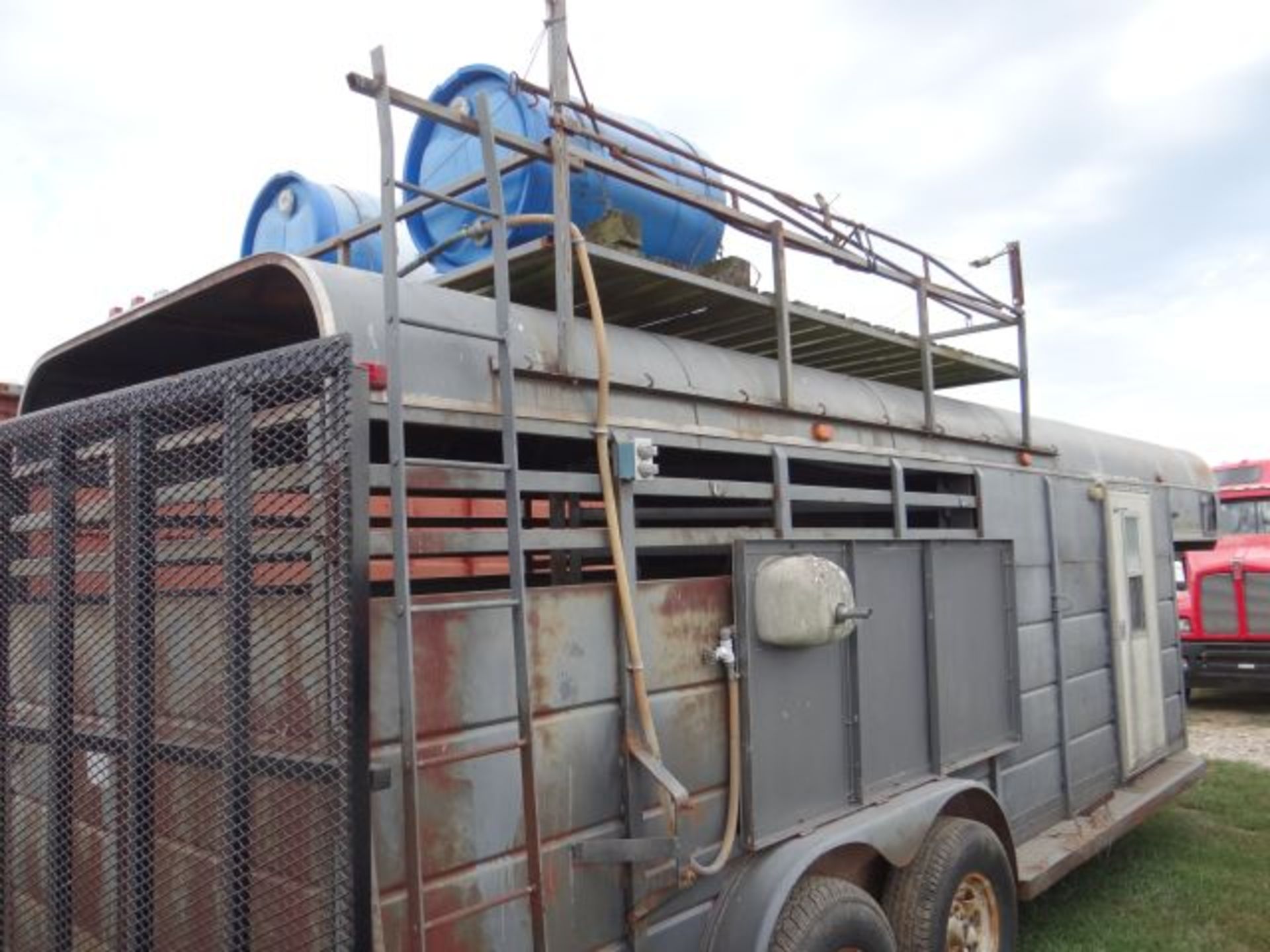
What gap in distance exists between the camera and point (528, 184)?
3.50m

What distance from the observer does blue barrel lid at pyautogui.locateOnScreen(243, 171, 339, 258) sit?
4305 mm

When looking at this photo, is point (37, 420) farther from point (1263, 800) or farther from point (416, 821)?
point (1263, 800)

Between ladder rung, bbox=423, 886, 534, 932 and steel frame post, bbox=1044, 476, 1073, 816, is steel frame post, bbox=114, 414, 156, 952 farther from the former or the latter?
steel frame post, bbox=1044, 476, 1073, 816

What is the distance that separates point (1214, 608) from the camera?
11961 mm

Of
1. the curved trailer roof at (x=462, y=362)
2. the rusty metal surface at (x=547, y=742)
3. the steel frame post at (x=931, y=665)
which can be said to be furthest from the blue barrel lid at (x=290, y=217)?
the steel frame post at (x=931, y=665)

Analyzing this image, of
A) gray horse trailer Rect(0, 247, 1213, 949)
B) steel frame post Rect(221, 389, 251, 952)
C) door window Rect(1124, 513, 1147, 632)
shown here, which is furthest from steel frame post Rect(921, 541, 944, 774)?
steel frame post Rect(221, 389, 251, 952)

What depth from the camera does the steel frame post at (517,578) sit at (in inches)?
100

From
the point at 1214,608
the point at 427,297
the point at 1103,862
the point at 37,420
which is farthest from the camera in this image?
the point at 1214,608

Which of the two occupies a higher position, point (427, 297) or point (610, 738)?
point (427, 297)

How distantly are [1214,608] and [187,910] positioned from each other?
12176 mm

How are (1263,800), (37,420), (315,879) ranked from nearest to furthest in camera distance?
(315,879) → (37,420) → (1263,800)

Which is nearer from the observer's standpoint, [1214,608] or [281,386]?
[281,386]

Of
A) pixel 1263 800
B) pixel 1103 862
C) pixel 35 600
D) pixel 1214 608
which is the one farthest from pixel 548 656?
pixel 1214 608

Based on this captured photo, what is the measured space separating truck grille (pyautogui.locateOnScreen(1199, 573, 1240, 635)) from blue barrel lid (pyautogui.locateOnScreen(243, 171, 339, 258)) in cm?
1125
